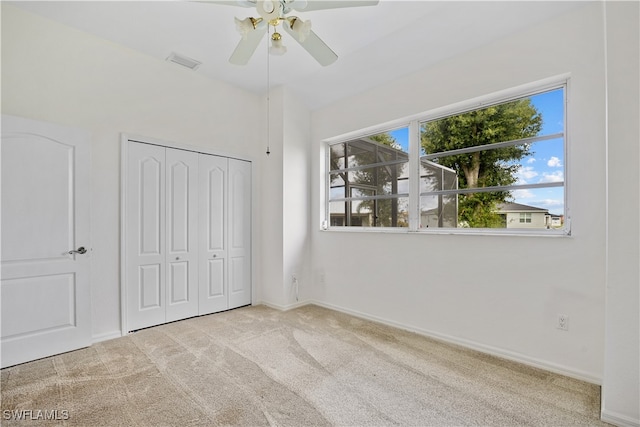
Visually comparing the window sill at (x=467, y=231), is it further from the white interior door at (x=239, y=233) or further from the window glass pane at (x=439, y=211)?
the white interior door at (x=239, y=233)

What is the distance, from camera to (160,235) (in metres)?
3.43

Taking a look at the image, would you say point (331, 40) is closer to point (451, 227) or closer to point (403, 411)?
point (451, 227)

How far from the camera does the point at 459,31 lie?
109 inches

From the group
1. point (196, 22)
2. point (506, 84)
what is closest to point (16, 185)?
point (196, 22)

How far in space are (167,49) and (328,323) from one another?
11.8ft

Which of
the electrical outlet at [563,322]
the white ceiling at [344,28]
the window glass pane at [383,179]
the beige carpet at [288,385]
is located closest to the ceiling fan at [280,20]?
the white ceiling at [344,28]

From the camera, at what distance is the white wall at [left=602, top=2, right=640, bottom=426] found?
173cm

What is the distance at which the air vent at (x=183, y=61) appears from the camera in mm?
3350

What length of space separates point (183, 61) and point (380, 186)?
9.21ft

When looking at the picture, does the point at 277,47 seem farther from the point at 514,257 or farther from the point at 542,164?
the point at 514,257

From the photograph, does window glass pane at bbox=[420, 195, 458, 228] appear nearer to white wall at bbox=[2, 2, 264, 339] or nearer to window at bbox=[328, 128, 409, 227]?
window at bbox=[328, 128, 409, 227]

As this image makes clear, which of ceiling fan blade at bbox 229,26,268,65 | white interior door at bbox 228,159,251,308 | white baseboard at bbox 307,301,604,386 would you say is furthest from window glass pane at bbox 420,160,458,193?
white interior door at bbox 228,159,251,308

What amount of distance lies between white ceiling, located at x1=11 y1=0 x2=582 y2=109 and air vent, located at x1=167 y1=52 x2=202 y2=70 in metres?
0.07

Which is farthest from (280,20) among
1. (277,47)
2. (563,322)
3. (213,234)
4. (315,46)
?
(563,322)
